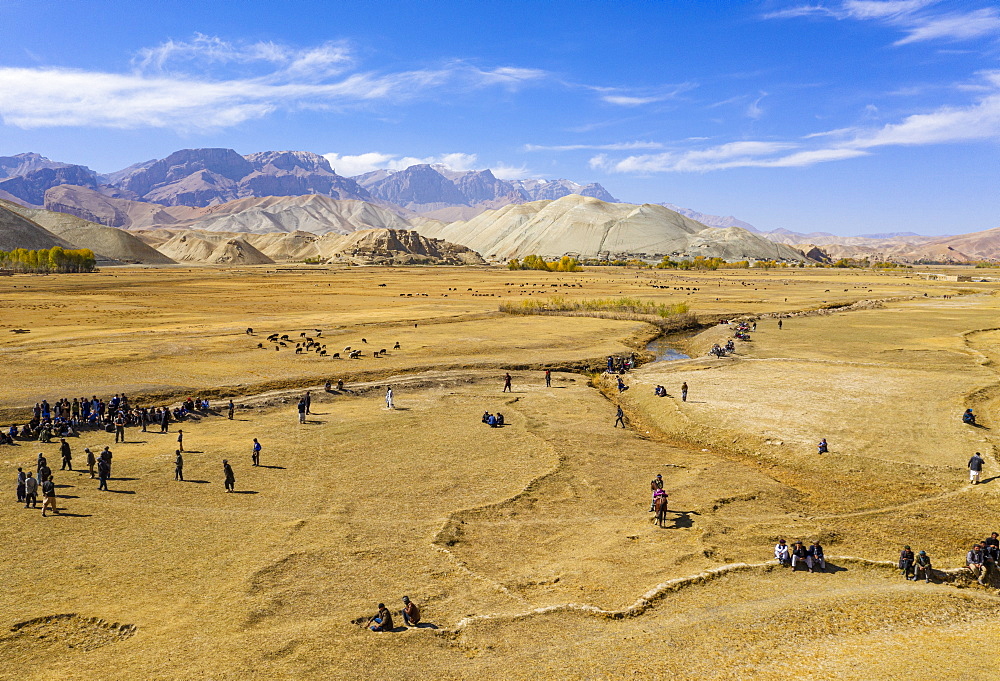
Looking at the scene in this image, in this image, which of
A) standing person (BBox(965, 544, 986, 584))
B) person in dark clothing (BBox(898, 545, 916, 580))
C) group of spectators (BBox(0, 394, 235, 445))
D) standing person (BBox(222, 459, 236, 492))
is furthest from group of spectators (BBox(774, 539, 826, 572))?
group of spectators (BBox(0, 394, 235, 445))

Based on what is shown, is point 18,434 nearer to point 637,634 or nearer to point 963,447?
point 637,634

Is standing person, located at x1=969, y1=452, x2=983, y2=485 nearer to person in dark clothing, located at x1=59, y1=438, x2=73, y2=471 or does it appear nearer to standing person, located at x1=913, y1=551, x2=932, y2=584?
standing person, located at x1=913, y1=551, x2=932, y2=584

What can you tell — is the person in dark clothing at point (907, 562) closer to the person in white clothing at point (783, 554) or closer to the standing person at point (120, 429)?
the person in white clothing at point (783, 554)

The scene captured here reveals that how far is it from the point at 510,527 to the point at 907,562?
12.6 metres

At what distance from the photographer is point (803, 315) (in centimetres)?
8506

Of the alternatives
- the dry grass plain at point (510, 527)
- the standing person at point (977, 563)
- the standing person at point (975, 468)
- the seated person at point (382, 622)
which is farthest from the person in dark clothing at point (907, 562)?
the seated person at point (382, 622)

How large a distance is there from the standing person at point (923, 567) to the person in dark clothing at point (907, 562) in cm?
15

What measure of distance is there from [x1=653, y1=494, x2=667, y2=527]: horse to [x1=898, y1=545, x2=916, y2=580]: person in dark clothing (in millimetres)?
7260

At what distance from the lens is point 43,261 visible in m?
179

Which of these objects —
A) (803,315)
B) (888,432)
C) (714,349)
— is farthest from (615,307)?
(888,432)

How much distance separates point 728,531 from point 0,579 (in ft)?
75.2

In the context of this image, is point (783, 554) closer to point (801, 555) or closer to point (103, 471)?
point (801, 555)

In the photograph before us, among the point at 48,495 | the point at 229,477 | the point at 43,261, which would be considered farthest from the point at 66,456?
the point at 43,261

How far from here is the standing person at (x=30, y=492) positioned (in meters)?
22.5
